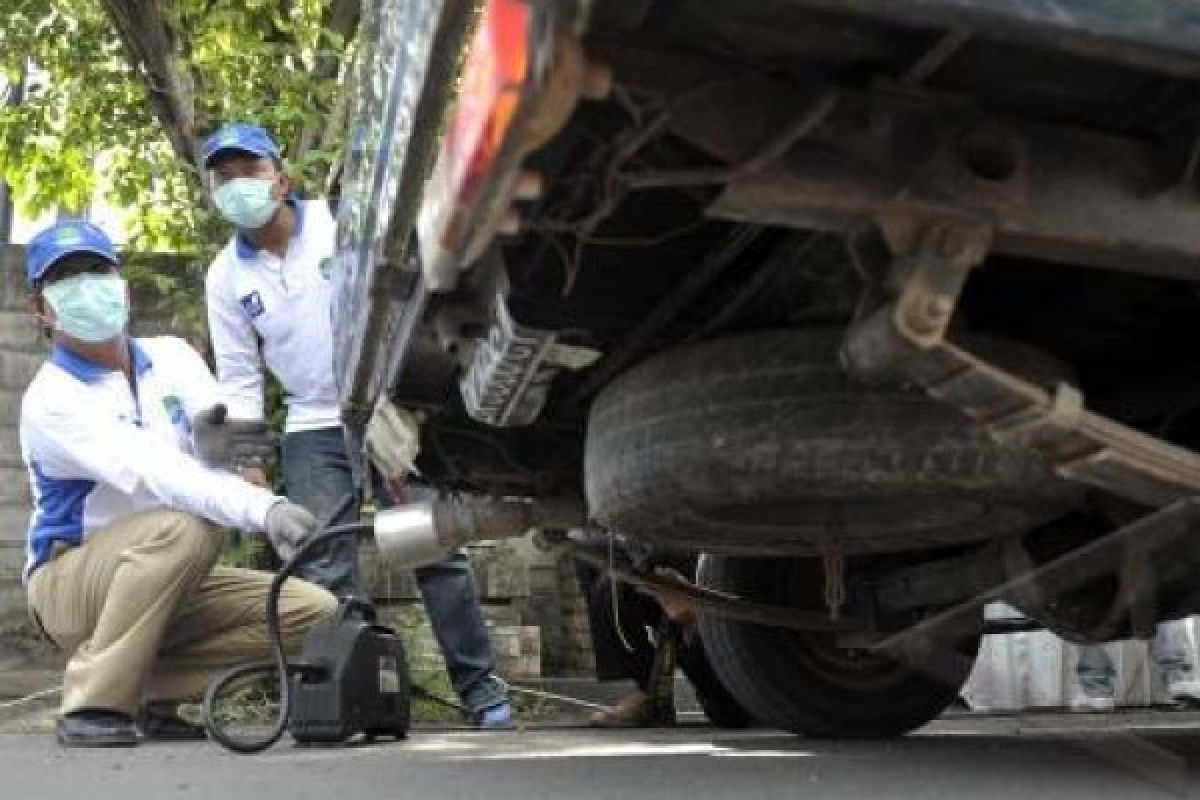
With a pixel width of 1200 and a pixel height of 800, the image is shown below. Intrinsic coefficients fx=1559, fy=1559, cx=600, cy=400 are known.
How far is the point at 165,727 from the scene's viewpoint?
14.9 ft

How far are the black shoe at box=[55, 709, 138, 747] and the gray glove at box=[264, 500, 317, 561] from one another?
661mm

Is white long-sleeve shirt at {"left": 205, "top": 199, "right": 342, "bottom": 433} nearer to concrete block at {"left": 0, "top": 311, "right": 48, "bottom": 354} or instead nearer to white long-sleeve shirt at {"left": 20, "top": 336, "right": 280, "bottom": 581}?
white long-sleeve shirt at {"left": 20, "top": 336, "right": 280, "bottom": 581}

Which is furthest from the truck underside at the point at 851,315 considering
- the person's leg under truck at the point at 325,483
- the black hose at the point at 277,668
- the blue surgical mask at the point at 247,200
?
the blue surgical mask at the point at 247,200

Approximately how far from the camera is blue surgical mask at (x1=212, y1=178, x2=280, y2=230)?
15.1 feet

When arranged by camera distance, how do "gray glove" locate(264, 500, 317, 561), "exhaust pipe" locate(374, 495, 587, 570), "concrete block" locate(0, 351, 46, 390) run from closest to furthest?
1. "exhaust pipe" locate(374, 495, 587, 570)
2. "gray glove" locate(264, 500, 317, 561)
3. "concrete block" locate(0, 351, 46, 390)

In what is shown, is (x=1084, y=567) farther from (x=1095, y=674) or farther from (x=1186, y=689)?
(x=1095, y=674)

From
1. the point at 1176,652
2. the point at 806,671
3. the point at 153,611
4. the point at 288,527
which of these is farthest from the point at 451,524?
the point at 1176,652

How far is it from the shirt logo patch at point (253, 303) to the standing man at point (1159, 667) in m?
3.04

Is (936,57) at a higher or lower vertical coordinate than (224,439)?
higher

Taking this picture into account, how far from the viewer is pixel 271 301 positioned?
15.9 feet

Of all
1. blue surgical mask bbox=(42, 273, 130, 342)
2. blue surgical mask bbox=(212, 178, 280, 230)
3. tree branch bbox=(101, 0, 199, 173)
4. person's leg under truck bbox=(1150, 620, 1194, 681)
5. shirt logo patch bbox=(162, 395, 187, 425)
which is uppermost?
tree branch bbox=(101, 0, 199, 173)

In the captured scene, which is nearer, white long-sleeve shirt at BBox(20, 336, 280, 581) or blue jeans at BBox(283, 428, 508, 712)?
white long-sleeve shirt at BBox(20, 336, 280, 581)

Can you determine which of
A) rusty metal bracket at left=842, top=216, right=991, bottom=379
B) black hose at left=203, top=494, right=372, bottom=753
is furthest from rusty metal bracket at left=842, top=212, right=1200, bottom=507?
black hose at left=203, top=494, right=372, bottom=753

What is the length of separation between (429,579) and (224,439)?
76 centimetres
